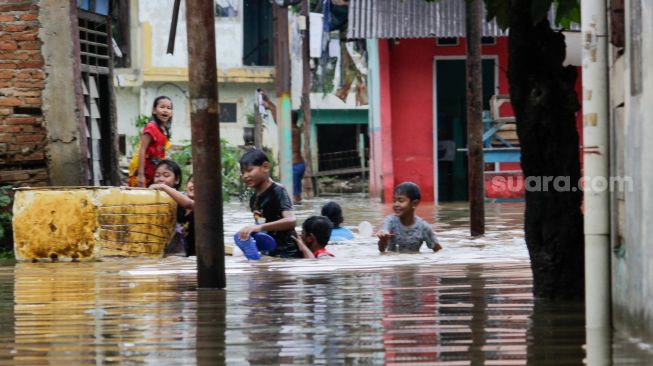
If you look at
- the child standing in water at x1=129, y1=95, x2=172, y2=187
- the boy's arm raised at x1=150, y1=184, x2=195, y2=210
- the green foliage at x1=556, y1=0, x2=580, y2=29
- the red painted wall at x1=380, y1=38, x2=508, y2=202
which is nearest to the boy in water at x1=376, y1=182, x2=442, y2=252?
the boy's arm raised at x1=150, y1=184, x2=195, y2=210

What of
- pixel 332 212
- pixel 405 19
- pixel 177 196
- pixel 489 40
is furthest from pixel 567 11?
pixel 489 40

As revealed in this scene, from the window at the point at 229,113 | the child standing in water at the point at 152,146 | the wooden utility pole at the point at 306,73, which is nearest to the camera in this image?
the child standing in water at the point at 152,146

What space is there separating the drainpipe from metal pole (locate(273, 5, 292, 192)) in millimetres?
20885

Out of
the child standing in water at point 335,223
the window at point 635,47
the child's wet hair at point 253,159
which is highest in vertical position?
the window at point 635,47

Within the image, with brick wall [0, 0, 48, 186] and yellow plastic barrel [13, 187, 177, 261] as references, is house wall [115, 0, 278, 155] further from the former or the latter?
yellow plastic barrel [13, 187, 177, 261]

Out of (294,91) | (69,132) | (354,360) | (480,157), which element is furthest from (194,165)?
(294,91)

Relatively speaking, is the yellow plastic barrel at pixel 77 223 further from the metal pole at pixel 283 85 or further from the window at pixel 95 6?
the metal pole at pixel 283 85

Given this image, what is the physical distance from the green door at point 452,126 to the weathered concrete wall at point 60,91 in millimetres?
14449

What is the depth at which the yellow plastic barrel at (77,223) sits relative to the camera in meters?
11.9

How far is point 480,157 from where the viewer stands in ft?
49.4

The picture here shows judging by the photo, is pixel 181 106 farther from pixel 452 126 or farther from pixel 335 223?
pixel 335 223

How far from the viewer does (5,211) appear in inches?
535

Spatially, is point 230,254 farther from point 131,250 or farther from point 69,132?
point 69,132

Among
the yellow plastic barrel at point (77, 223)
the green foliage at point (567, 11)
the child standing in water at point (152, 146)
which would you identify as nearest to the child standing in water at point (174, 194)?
the yellow plastic barrel at point (77, 223)
